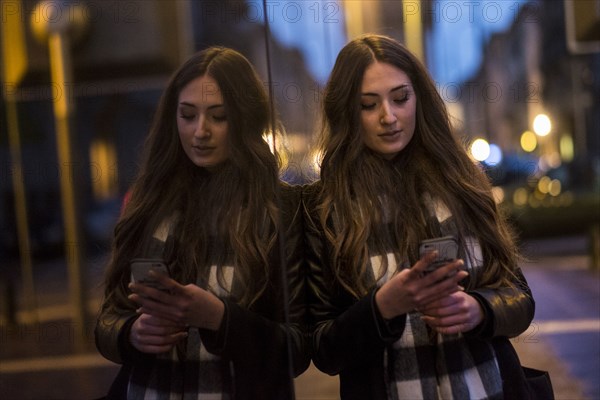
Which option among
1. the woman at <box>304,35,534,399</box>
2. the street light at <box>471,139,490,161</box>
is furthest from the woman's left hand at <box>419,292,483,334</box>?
the street light at <box>471,139,490,161</box>

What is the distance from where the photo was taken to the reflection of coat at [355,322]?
146 centimetres

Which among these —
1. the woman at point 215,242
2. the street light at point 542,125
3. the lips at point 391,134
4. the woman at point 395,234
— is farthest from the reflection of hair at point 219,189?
the street light at point 542,125

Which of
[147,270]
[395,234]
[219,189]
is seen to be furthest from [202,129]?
[395,234]

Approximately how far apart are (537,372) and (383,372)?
1.25 ft

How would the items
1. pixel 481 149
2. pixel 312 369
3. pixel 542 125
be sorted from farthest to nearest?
1. pixel 312 369
2. pixel 542 125
3. pixel 481 149

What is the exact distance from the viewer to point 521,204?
2.36 metres

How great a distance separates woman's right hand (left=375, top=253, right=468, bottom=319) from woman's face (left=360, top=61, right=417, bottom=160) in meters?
0.26

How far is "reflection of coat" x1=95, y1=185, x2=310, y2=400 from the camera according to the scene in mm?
1535

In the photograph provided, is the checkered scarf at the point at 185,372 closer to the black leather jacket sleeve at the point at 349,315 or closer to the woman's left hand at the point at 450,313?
the black leather jacket sleeve at the point at 349,315

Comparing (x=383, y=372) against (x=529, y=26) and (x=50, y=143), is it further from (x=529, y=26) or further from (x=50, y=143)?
(x=529, y=26)

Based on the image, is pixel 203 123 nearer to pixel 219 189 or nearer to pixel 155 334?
pixel 219 189

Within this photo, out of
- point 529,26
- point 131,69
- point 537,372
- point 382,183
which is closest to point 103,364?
point 131,69

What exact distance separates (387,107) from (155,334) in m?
0.56

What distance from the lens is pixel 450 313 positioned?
1.42 meters
